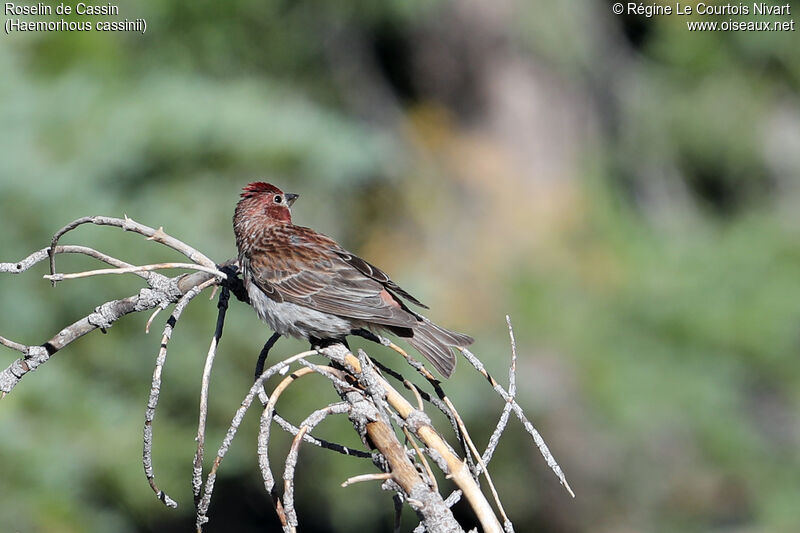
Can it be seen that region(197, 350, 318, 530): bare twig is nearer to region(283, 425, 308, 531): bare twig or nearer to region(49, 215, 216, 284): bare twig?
region(283, 425, 308, 531): bare twig

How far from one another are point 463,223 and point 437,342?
5.36 m

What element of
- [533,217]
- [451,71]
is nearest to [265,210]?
[533,217]

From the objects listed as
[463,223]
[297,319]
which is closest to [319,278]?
[297,319]

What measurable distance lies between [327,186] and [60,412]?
8.73 ft

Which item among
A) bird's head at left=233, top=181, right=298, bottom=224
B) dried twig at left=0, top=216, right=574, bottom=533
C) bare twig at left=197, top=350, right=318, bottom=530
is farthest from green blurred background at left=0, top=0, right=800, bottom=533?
bare twig at left=197, top=350, right=318, bottom=530

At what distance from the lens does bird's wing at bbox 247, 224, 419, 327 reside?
3328 mm

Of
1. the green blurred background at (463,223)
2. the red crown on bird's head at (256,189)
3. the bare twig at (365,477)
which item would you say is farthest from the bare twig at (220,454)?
the green blurred background at (463,223)

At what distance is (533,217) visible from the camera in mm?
8797

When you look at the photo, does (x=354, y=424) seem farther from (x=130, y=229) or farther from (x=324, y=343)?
(x=324, y=343)

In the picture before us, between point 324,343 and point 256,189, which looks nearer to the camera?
point 324,343

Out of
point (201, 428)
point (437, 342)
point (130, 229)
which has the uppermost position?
point (130, 229)

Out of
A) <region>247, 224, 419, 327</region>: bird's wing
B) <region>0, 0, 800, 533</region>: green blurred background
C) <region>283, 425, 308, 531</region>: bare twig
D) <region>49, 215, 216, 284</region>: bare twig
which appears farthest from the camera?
<region>0, 0, 800, 533</region>: green blurred background

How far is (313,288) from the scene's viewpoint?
11.6 ft

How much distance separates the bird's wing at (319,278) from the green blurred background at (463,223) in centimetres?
190
